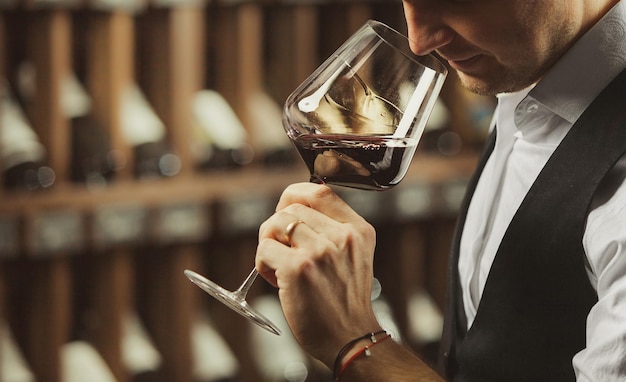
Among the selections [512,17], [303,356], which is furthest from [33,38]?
[512,17]

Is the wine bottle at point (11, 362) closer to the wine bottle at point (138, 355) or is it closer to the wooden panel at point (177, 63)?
the wine bottle at point (138, 355)

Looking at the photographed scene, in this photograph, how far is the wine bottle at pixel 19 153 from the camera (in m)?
1.88

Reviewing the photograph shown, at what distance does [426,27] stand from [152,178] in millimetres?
1164

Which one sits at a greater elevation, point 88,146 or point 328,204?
point 328,204

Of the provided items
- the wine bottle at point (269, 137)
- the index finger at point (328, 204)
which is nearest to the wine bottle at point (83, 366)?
the wine bottle at point (269, 137)

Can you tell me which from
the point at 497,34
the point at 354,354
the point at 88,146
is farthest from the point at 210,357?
the point at 497,34

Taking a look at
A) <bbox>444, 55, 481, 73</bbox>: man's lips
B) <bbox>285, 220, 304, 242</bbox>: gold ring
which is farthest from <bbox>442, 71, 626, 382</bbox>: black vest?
<bbox>285, 220, 304, 242</bbox>: gold ring

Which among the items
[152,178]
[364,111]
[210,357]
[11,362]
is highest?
[364,111]

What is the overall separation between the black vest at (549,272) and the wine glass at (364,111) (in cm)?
16

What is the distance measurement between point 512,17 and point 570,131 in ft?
0.47

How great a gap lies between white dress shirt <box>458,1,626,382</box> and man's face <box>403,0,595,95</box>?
0.03 meters

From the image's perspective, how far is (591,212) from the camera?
959 mm

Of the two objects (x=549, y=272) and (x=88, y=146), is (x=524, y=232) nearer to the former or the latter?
(x=549, y=272)

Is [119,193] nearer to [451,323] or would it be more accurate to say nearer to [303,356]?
[303,356]
